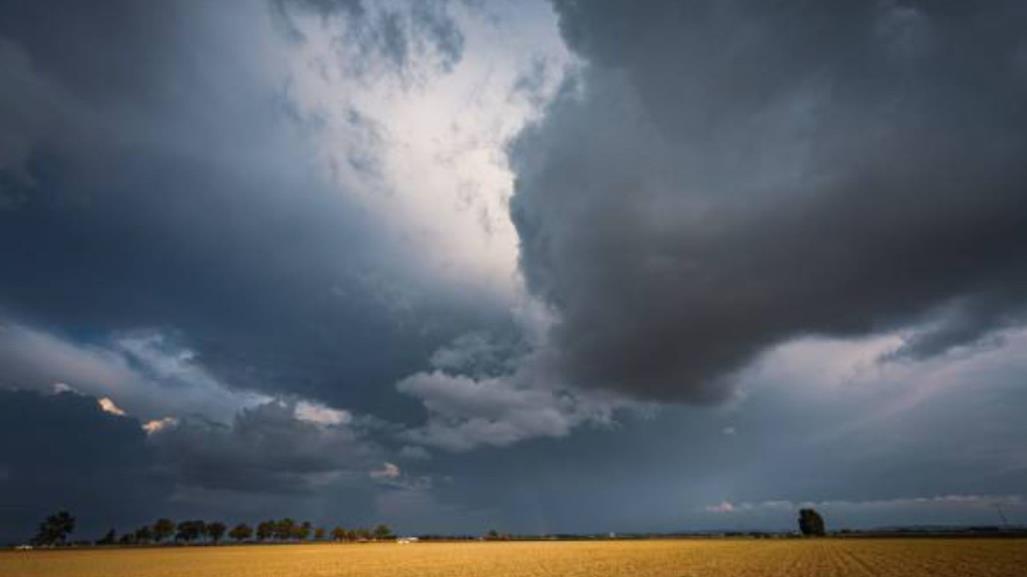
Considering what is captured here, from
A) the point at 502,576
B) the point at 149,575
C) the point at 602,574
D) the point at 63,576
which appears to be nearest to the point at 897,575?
the point at 602,574

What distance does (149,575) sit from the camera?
57125mm

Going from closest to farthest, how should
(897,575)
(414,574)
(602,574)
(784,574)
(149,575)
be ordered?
(897,575)
(784,574)
(602,574)
(414,574)
(149,575)

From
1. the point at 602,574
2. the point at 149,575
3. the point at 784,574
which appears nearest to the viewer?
the point at 784,574

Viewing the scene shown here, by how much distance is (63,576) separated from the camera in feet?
183

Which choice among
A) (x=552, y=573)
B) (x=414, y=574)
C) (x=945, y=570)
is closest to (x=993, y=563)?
(x=945, y=570)

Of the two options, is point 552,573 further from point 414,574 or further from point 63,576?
point 63,576

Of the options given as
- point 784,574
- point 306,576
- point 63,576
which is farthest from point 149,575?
point 784,574

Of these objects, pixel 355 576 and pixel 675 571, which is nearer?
pixel 675 571

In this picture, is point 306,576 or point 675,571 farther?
point 306,576

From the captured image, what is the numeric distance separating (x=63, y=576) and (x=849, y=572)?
7269 centimetres

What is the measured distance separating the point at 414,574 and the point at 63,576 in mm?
34920

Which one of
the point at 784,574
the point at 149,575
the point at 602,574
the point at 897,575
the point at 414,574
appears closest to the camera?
the point at 897,575

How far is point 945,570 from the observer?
44719 millimetres

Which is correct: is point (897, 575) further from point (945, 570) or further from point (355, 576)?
point (355, 576)
